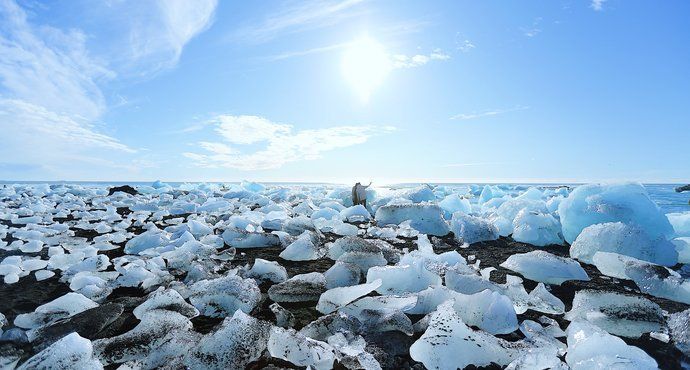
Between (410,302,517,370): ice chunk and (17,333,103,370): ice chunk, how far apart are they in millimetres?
1031

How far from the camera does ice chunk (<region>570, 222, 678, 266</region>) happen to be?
245cm

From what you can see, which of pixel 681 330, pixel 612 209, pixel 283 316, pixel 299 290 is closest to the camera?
pixel 681 330

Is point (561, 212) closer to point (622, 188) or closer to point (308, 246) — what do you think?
point (622, 188)

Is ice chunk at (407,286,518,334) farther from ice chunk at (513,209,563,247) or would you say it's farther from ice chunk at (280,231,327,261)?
ice chunk at (513,209,563,247)

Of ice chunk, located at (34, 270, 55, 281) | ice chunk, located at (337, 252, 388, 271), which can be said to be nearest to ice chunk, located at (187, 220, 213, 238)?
ice chunk, located at (34, 270, 55, 281)

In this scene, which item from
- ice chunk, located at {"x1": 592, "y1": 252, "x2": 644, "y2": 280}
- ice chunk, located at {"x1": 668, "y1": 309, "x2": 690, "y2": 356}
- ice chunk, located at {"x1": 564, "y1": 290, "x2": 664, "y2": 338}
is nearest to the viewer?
ice chunk, located at {"x1": 668, "y1": 309, "x2": 690, "y2": 356}

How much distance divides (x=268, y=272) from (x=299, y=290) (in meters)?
0.36

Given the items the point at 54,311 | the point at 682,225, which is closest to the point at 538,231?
the point at 682,225

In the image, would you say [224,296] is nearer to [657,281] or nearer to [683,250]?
[657,281]

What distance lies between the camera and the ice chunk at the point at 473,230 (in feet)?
10.5

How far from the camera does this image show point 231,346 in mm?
1174

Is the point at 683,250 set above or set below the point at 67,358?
below

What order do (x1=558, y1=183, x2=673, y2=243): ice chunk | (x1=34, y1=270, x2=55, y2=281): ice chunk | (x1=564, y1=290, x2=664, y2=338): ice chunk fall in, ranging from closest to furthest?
(x1=564, y1=290, x2=664, y2=338): ice chunk
(x1=34, y1=270, x2=55, y2=281): ice chunk
(x1=558, y1=183, x2=673, y2=243): ice chunk

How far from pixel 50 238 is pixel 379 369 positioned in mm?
3377
